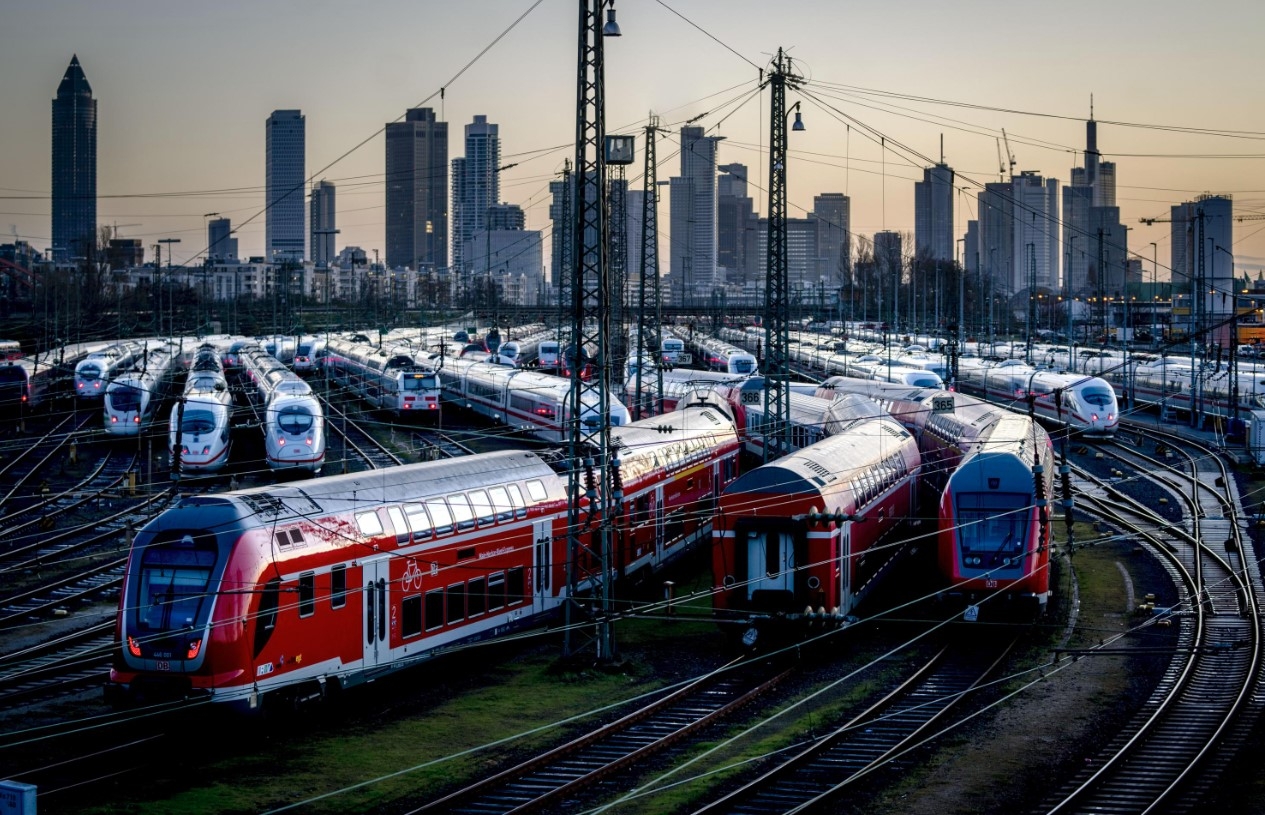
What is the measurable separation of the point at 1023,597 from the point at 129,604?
14.1 m

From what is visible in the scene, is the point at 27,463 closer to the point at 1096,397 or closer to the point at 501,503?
the point at 501,503

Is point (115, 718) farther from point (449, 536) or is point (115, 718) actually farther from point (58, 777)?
point (449, 536)

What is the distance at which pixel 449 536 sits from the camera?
2127 centimetres

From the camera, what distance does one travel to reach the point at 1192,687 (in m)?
20.8

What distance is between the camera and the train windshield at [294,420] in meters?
42.3

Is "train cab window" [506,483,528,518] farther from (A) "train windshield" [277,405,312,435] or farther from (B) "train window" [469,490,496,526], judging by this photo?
(A) "train windshield" [277,405,312,435]

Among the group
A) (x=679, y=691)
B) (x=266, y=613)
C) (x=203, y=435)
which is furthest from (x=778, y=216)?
(x=203, y=435)

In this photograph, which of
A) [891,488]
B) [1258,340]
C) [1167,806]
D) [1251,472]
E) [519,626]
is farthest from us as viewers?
[1258,340]

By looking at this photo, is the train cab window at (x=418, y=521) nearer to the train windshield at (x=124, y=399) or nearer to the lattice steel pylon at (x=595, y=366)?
the lattice steel pylon at (x=595, y=366)

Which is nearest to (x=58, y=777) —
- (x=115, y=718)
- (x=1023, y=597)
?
(x=115, y=718)

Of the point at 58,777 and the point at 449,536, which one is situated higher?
the point at 449,536

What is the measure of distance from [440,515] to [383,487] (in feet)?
3.19

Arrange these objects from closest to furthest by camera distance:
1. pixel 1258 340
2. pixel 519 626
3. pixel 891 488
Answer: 1. pixel 519 626
2. pixel 891 488
3. pixel 1258 340

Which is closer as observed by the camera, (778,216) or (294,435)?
(778,216)
